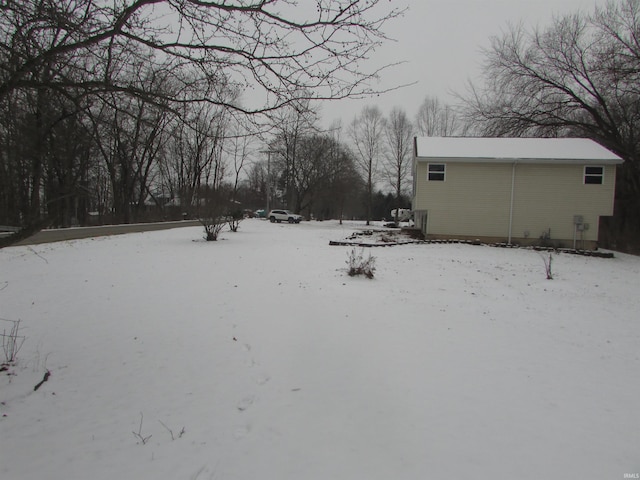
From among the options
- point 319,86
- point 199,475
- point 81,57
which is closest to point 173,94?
point 81,57

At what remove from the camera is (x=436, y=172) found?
16.7 meters

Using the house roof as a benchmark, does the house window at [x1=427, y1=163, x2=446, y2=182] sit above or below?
below

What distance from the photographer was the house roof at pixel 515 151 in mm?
15820

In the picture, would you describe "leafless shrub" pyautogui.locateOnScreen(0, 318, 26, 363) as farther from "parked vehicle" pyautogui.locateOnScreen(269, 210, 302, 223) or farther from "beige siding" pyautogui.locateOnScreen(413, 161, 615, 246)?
"parked vehicle" pyautogui.locateOnScreen(269, 210, 302, 223)

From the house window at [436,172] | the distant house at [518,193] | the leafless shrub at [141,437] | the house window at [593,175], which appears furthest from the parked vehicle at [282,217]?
the leafless shrub at [141,437]

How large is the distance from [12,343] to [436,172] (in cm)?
1613

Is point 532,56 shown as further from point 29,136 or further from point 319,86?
point 29,136

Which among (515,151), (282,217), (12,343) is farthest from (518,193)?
(282,217)

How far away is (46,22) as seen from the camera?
8.73 feet

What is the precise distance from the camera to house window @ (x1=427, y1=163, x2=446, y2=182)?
16.7 meters

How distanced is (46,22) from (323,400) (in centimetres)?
370

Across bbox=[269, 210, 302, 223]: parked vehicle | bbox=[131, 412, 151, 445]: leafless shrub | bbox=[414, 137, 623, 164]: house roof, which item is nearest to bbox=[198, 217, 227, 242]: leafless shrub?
bbox=[414, 137, 623, 164]: house roof

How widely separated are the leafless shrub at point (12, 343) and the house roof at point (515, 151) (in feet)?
50.3

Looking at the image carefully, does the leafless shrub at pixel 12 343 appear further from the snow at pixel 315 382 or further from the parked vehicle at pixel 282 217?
the parked vehicle at pixel 282 217
